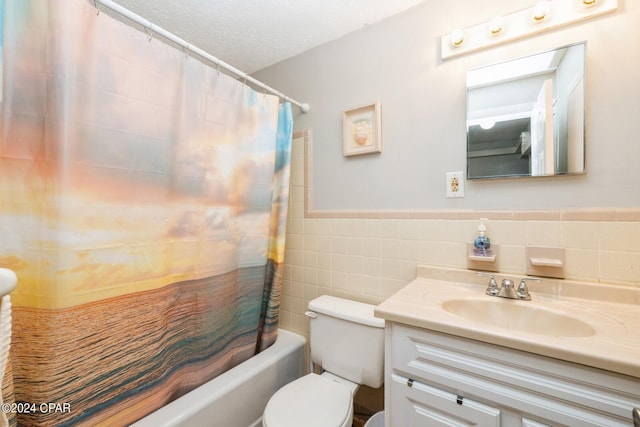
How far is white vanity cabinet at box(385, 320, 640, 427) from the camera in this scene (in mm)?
677

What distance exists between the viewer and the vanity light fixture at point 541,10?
110 cm

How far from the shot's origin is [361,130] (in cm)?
154

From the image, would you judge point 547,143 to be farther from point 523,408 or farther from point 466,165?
point 523,408

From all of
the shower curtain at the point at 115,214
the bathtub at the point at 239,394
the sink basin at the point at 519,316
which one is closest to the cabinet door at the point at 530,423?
the sink basin at the point at 519,316

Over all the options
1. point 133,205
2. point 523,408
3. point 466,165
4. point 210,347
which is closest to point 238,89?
point 133,205

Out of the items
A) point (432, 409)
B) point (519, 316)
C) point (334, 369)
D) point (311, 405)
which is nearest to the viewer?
point (432, 409)

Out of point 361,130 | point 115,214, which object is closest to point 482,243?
point 361,130

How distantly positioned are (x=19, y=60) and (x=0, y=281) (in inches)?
29.5

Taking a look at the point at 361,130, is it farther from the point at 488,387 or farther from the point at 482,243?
the point at 488,387

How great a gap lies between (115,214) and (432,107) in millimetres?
1439

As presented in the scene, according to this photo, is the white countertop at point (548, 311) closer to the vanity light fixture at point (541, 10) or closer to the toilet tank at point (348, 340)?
the toilet tank at point (348, 340)

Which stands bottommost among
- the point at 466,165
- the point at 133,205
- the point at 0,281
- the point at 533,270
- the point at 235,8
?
the point at 533,270

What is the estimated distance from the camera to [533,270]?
115 cm

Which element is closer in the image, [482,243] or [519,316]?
[519,316]
